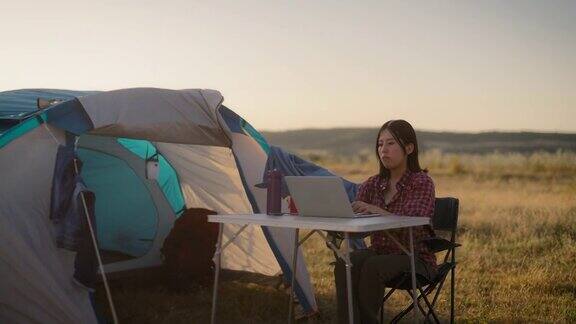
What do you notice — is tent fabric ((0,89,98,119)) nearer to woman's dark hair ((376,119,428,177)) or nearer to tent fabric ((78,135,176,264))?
tent fabric ((78,135,176,264))

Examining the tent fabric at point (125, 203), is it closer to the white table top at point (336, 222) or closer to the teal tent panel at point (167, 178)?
the teal tent panel at point (167, 178)

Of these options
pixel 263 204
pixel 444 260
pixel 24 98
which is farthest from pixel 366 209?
pixel 24 98

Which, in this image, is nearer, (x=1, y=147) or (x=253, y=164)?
(x=1, y=147)

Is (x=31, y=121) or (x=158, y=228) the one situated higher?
(x=31, y=121)

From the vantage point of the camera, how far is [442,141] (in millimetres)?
55000

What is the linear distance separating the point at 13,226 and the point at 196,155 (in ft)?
8.41

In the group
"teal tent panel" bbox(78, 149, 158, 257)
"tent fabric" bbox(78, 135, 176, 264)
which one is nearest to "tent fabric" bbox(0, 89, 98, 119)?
"tent fabric" bbox(78, 135, 176, 264)

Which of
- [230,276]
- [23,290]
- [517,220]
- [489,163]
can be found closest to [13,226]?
[23,290]

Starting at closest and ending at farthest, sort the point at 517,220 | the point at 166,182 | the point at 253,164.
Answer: the point at 253,164
the point at 166,182
the point at 517,220

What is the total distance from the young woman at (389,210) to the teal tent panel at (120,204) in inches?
134

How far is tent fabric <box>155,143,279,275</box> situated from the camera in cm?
700

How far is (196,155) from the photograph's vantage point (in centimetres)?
710

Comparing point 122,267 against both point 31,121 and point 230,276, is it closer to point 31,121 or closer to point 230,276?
point 230,276

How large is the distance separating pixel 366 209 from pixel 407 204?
23cm
